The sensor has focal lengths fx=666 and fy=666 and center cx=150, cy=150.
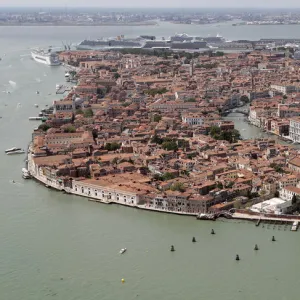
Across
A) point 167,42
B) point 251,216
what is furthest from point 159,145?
point 167,42

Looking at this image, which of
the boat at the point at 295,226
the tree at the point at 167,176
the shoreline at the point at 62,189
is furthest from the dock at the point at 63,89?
the boat at the point at 295,226

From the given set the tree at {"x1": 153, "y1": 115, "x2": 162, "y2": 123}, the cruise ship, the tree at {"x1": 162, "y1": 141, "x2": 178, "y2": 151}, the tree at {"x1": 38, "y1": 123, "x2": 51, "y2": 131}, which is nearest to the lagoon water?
the tree at {"x1": 162, "y1": 141, "x2": 178, "y2": 151}

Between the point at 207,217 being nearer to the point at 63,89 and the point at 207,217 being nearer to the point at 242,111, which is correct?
the point at 242,111

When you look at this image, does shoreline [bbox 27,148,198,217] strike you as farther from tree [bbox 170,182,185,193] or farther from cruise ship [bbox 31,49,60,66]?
cruise ship [bbox 31,49,60,66]

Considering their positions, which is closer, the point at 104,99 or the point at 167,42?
the point at 104,99

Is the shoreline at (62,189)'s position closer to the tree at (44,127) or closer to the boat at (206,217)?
the boat at (206,217)

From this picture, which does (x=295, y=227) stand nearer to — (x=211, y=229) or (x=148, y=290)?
(x=211, y=229)
